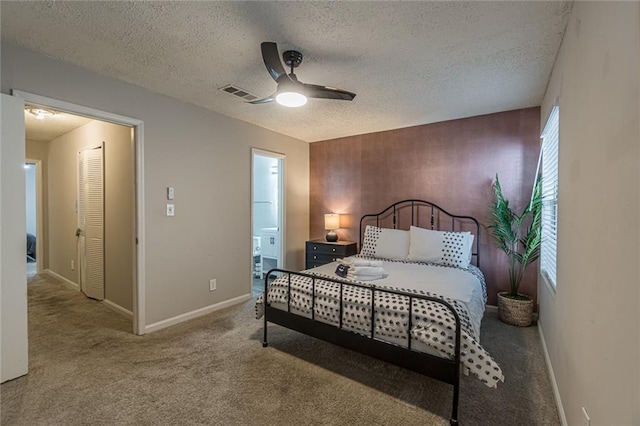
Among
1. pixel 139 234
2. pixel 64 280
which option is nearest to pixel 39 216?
pixel 64 280

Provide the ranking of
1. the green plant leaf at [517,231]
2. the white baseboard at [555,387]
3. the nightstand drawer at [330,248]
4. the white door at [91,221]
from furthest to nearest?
1. the nightstand drawer at [330,248]
2. the white door at [91,221]
3. the green plant leaf at [517,231]
4. the white baseboard at [555,387]

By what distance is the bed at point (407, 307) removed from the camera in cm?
178

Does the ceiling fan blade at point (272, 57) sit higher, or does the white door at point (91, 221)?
the ceiling fan blade at point (272, 57)

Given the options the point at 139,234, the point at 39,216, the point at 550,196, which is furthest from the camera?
the point at 39,216

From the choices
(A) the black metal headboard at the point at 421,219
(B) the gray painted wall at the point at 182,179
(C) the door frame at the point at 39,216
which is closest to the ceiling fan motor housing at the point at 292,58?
(B) the gray painted wall at the point at 182,179

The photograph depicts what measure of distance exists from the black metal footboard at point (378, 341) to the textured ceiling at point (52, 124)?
362 centimetres

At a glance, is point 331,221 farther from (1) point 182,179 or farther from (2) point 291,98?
(2) point 291,98

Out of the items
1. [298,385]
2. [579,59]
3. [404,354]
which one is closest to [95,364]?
[298,385]

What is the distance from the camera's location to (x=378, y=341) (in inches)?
80.7

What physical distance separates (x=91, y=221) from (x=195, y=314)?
82.9 inches

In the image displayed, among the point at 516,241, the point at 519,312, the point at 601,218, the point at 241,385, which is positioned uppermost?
the point at 601,218

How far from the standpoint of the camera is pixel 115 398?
1.97m

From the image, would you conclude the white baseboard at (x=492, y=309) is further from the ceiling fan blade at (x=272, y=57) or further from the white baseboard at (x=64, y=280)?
the white baseboard at (x=64, y=280)

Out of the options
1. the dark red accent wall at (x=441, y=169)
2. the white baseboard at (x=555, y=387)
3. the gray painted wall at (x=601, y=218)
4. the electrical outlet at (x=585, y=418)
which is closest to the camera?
the gray painted wall at (x=601, y=218)
